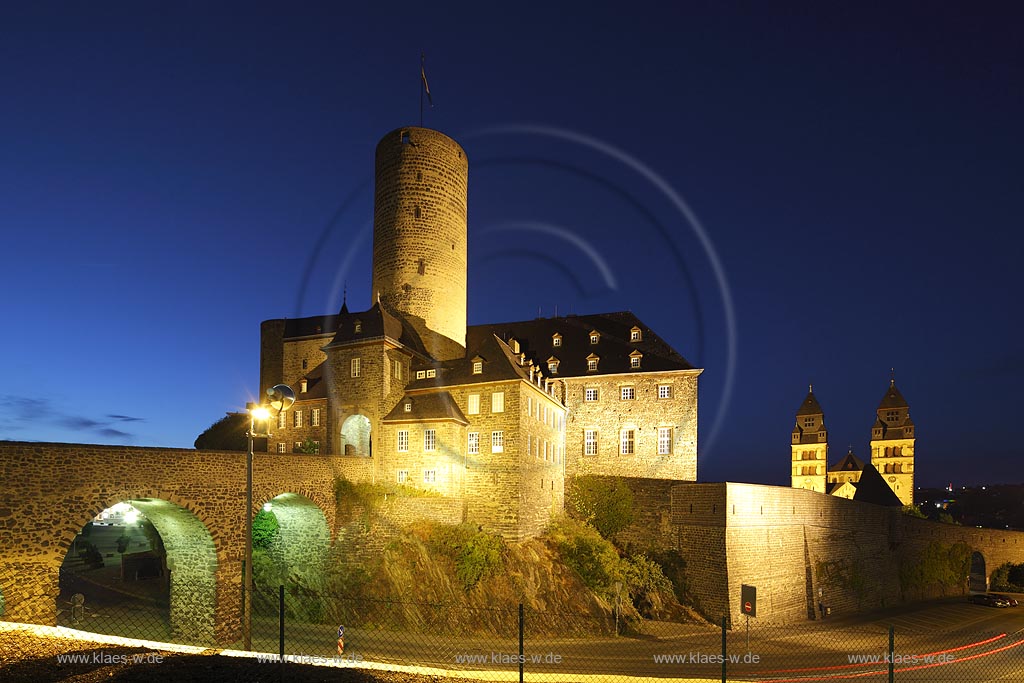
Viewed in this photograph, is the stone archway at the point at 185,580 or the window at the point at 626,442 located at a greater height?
the window at the point at 626,442

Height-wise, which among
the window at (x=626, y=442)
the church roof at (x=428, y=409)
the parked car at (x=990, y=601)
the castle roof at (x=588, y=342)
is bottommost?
the parked car at (x=990, y=601)

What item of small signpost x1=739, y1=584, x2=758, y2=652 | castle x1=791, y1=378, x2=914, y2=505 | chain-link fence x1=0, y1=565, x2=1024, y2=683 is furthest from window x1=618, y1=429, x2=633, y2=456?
castle x1=791, y1=378, x2=914, y2=505

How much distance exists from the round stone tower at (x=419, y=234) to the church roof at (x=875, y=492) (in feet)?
124

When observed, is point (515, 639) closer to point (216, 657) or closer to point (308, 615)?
point (308, 615)

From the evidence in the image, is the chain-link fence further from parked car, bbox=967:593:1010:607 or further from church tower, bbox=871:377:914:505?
church tower, bbox=871:377:914:505

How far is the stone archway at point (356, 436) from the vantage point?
34.5m

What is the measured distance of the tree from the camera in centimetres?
4415

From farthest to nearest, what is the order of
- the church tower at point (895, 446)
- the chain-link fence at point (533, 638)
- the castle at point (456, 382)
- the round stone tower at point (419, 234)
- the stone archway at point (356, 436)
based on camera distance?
the church tower at point (895, 446)
the round stone tower at point (419, 234)
the stone archway at point (356, 436)
the castle at point (456, 382)
the chain-link fence at point (533, 638)

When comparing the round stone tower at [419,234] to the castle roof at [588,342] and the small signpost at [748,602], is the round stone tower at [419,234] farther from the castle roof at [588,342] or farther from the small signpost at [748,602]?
the small signpost at [748,602]

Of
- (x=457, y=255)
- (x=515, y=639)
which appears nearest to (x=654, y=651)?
(x=515, y=639)

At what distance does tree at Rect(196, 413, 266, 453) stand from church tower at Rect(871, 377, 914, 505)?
241 ft

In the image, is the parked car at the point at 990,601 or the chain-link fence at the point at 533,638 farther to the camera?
the parked car at the point at 990,601

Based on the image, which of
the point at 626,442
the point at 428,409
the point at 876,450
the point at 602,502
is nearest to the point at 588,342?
the point at 626,442

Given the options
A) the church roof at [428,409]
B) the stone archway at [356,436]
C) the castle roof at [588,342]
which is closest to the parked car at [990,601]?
the castle roof at [588,342]
